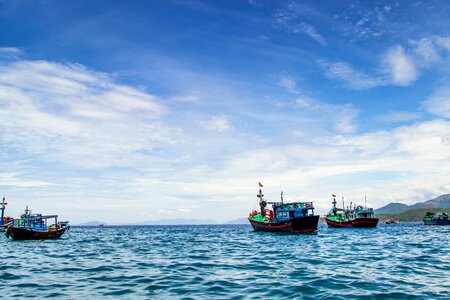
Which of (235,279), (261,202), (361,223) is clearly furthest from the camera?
(361,223)

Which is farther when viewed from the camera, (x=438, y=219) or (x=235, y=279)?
(x=438, y=219)

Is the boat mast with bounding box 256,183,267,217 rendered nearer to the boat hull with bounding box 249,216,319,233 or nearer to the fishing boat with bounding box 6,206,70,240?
the boat hull with bounding box 249,216,319,233

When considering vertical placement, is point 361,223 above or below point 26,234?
below

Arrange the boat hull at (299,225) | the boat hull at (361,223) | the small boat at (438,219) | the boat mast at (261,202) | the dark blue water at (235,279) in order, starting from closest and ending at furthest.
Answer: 1. the dark blue water at (235,279)
2. the boat hull at (299,225)
3. the boat mast at (261,202)
4. the boat hull at (361,223)
5. the small boat at (438,219)

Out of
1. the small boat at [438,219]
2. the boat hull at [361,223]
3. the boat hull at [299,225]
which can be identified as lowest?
the small boat at [438,219]

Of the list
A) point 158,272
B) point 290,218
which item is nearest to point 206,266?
point 158,272

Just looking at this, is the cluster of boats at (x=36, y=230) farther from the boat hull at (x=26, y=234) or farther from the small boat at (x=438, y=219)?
the small boat at (x=438, y=219)

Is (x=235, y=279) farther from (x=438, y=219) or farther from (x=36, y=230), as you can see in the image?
(x=438, y=219)

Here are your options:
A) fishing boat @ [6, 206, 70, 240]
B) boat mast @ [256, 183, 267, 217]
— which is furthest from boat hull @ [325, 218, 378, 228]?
fishing boat @ [6, 206, 70, 240]

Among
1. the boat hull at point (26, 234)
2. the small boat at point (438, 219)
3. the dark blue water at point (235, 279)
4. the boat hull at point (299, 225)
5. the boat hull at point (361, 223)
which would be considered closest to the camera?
the dark blue water at point (235, 279)

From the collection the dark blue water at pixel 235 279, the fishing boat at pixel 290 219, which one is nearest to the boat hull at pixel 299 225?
the fishing boat at pixel 290 219

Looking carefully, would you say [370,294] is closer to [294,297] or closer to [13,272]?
[294,297]

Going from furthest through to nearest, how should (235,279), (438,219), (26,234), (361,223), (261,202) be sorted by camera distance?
(438,219), (361,223), (261,202), (26,234), (235,279)

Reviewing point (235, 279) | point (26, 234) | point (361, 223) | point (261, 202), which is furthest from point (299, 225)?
point (235, 279)
